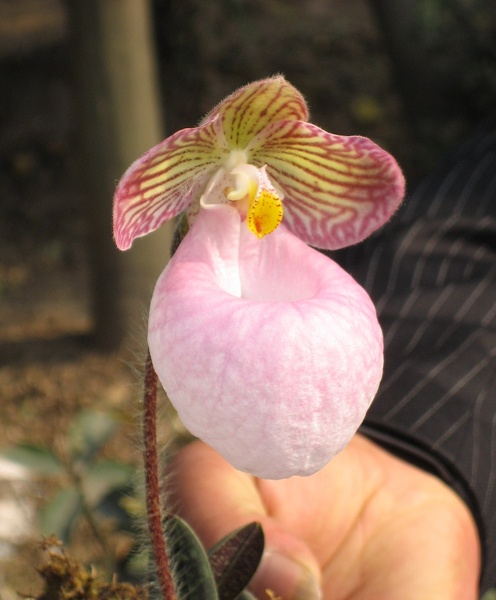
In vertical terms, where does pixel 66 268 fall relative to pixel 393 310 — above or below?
below

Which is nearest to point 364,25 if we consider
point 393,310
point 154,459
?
point 393,310

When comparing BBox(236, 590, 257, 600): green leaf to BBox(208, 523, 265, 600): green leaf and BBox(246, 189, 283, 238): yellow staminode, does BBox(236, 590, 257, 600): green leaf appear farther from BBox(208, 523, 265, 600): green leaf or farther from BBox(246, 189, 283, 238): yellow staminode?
BBox(246, 189, 283, 238): yellow staminode

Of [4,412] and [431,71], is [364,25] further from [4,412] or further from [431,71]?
[4,412]

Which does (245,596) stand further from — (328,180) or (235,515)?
(328,180)

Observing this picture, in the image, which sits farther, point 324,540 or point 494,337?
point 494,337

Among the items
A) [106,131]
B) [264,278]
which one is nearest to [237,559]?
[264,278]
